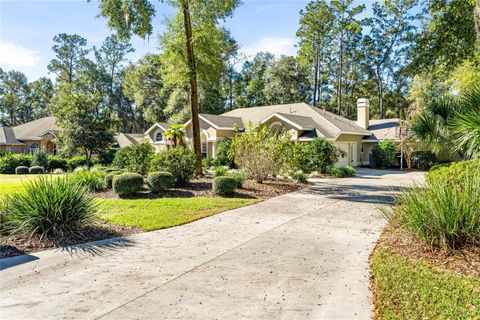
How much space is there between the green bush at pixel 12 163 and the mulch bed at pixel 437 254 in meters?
30.1

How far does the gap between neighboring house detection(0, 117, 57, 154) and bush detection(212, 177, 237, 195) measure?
31.1 metres

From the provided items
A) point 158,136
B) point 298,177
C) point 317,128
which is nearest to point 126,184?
point 298,177

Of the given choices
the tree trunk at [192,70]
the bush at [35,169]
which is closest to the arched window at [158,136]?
the bush at [35,169]

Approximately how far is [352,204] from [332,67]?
121 ft

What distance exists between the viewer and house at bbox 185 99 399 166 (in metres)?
26.9

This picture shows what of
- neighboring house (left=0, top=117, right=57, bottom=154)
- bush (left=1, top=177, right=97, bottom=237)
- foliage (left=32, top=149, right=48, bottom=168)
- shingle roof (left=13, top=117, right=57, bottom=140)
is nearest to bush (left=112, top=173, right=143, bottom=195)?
bush (left=1, top=177, right=97, bottom=237)

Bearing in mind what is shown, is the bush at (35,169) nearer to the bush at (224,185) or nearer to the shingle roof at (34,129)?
the shingle roof at (34,129)

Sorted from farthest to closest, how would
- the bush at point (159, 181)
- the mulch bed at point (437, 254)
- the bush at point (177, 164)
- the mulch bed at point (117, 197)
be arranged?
the bush at point (177, 164), the bush at point (159, 181), the mulch bed at point (117, 197), the mulch bed at point (437, 254)

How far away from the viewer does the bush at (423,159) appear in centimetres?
2608

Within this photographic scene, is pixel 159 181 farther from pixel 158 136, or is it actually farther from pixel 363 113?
pixel 158 136

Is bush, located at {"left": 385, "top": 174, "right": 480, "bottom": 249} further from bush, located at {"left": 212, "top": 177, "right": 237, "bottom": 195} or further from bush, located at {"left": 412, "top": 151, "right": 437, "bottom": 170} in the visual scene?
bush, located at {"left": 412, "top": 151, "right": 437, "bottom": 170}

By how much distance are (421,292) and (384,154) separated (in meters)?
25.6

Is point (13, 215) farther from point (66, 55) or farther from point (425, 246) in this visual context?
point (66, 55)

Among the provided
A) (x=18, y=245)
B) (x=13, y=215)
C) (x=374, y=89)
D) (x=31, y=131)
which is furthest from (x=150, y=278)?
(x=374, y=89)
